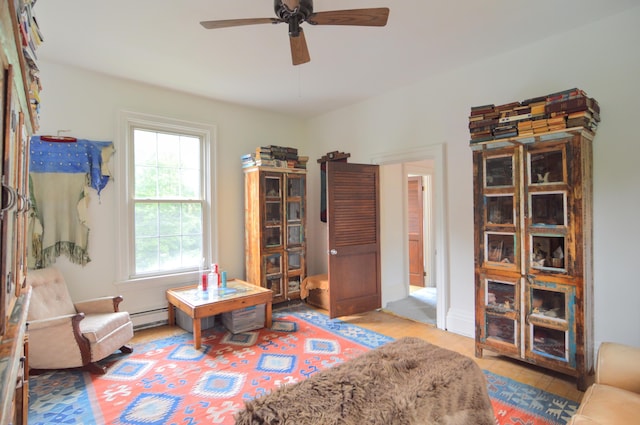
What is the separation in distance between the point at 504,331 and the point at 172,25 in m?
3.76

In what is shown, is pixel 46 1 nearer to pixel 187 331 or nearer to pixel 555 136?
pixel 187 331

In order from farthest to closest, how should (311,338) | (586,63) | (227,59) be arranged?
(311,338) → (227,59) → (586,63)

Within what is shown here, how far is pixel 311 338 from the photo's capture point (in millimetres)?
3480

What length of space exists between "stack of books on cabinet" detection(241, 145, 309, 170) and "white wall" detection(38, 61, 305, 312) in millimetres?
326

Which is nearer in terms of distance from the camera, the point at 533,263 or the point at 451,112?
the point at 533,263

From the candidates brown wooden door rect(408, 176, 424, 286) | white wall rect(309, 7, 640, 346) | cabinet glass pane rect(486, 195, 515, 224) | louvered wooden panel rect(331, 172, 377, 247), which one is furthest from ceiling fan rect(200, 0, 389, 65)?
brown wooden door rect(408, 176, 424, 286)

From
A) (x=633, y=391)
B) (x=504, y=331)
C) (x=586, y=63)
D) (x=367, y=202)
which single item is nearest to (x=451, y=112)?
(x=586, y=63)

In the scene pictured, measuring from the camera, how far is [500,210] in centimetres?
284

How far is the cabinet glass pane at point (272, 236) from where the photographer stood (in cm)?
440

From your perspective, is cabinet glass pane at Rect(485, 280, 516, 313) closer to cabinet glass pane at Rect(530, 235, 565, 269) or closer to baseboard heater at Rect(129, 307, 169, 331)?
cabinet glass pane at Rect(530, 235, 565, 269)

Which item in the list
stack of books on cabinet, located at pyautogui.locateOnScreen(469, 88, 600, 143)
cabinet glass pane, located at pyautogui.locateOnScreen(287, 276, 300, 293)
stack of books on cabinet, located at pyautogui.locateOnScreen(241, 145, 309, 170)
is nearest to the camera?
stack of books on cabinet, located at pyautogui.locateOnScreen(469, 88, 600, 143)

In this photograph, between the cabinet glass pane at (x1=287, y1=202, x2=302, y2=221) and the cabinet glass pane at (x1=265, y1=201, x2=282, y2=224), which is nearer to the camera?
the cabinet glass pane at (x1=265, y1=201, x2=282, y2=224)

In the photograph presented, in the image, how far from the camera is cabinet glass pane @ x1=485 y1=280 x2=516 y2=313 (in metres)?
2.76

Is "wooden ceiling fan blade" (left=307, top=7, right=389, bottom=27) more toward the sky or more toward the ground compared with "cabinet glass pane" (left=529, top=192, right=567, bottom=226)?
more toward the sky
